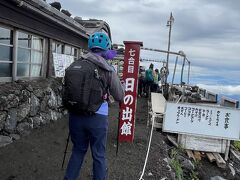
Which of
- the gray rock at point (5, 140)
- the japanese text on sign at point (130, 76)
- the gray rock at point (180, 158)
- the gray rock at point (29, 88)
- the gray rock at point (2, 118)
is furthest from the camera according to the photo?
the gray rock at point (29, 88)

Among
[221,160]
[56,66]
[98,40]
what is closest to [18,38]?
[56,66]

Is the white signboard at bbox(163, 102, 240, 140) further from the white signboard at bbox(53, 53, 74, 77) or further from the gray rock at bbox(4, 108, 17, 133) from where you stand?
the white signboard at bbox(53, 53, 74, 77)

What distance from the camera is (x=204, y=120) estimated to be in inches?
372

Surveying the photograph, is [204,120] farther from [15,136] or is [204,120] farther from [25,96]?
[15,136]

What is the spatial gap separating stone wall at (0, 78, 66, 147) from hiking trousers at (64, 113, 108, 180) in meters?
3.10

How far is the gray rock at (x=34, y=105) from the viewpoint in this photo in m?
8.92

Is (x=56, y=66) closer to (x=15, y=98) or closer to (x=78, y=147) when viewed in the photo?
(x=15, y=98)

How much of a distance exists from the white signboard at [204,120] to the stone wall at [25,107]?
3.49 meters

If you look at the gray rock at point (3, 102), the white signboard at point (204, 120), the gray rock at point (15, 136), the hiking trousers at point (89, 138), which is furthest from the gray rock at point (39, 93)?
the hiking trousers at point (89, 138)

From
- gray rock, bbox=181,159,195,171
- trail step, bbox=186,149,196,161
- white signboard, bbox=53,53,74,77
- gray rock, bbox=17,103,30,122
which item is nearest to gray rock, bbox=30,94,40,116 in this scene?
gray rock, bbox=17,103,30,122

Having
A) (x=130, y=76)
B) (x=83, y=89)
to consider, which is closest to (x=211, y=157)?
(x=130, y=76)

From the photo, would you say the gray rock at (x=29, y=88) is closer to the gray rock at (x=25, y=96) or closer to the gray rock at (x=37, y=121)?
the gray rock at (x=25, y=96)

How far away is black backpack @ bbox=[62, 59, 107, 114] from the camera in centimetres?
426

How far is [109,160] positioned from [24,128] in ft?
8.33
